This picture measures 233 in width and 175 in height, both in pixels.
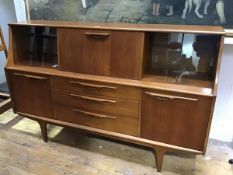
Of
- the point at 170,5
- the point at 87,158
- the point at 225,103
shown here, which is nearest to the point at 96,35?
the point at 170,5

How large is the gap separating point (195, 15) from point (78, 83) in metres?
0.97

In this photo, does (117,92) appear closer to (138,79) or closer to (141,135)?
(138,79)

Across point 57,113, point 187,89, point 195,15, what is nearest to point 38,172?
point 57,113

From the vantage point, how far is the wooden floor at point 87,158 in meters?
1.71

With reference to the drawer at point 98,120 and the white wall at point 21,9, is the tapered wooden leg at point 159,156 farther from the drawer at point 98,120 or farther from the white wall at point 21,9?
the white wall at point 21,9

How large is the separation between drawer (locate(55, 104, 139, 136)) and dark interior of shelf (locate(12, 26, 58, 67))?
1.34ft

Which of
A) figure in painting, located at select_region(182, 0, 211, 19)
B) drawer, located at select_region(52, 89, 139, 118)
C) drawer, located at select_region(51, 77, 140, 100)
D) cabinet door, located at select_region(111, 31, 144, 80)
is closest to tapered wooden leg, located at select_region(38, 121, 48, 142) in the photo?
drawer, located at select_region(52, 89, 139, 118)

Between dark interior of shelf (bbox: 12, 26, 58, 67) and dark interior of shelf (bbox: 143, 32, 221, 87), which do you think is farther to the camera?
dark interior of shelf (bbox: 12, 26, 58, 67)

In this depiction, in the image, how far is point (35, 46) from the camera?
1996 mm

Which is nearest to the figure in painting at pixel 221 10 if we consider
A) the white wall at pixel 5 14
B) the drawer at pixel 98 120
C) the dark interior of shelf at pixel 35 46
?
the drawer at pixel 98 120

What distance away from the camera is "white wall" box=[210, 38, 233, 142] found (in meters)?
1.71

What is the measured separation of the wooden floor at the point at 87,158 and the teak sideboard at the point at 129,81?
0.23 metres

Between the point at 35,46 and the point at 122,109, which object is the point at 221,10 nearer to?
the point at 122,109

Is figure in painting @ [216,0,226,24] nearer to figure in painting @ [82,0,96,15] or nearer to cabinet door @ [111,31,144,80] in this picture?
cabinet door @ [111,31,144,80]
